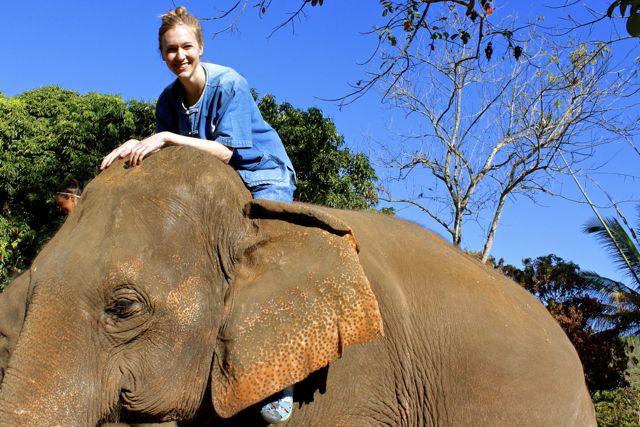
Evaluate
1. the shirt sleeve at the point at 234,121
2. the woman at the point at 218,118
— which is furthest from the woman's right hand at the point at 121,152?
the shirt sleeve at the point at 234,121

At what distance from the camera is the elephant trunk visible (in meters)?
2.91

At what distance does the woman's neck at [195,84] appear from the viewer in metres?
3.90

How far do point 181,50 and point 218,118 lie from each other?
1.16 feet

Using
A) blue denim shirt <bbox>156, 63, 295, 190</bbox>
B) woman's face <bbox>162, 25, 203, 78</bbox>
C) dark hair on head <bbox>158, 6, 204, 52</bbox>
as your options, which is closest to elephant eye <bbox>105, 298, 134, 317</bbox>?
blue denim shirt <bbox>156, 63, 295, 190</bbox>

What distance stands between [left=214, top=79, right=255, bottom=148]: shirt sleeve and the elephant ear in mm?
468

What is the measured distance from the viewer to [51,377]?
3.00m

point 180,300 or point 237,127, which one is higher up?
point 237,127

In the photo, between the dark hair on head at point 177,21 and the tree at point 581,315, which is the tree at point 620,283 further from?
the dark hair on head at point 177,21

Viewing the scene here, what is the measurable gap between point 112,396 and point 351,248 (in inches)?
44.8

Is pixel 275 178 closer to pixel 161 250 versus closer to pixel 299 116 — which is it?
pixel 161 250

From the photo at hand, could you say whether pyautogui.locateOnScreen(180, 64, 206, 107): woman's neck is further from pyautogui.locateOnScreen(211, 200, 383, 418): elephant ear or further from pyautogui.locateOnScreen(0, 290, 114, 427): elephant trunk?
pyautogui.locateOnScreen(0, 290, 114, 427): elephant trunk

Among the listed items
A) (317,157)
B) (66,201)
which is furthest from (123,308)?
(317,157)

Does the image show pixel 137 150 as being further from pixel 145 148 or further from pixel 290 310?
pixel 290 310

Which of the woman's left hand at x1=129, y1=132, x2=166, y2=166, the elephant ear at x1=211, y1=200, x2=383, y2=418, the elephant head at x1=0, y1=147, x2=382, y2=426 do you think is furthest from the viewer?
the woman's left hand at x1=129, y1=132, x2=166, y2=166
